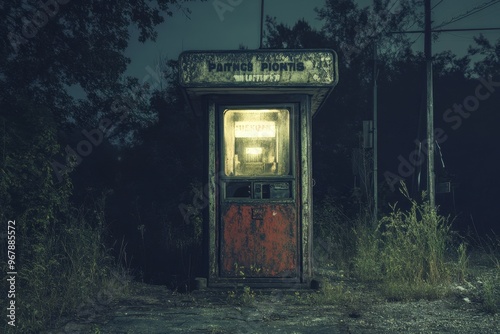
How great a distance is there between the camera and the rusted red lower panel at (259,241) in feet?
21.2

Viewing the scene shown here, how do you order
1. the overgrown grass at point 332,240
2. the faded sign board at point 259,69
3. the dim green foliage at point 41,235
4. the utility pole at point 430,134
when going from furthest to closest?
1. the utility pole at point 430,134
2. the overgrown grass at point 332,240
3. the faded sign board at point 259,69
4. the dim green foliage at point 41,235

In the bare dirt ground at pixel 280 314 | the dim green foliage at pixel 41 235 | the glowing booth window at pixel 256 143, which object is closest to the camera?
the bare dirt ground at pixel 280 314

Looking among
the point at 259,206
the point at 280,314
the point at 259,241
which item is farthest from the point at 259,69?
the point at 280,314

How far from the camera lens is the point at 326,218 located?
10.6 meters

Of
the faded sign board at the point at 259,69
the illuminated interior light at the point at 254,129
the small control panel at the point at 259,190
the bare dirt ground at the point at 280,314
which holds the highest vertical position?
the faded sign board at the point at 259,69

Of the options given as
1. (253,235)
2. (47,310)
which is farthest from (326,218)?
(47,310)

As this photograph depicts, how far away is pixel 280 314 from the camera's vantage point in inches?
210

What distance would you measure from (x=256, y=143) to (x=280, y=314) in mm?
2303

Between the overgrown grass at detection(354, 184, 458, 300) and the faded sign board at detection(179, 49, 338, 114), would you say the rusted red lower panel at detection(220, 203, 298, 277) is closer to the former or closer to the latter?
the overgrown grass at detection(354, 184, 458, 300)

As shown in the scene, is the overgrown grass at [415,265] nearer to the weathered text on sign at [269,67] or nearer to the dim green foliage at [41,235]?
the weathered text on sign at [269,67]

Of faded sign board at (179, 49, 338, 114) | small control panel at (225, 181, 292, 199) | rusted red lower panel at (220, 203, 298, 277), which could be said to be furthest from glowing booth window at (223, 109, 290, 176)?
faded sign board at (179, 49, 338, 114)

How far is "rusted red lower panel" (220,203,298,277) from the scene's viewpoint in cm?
645

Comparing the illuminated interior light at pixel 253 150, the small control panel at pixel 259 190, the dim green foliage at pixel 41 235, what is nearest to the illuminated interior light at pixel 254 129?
the illuminated interior light at pixel 253 150

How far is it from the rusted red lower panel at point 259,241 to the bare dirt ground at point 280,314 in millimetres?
281
